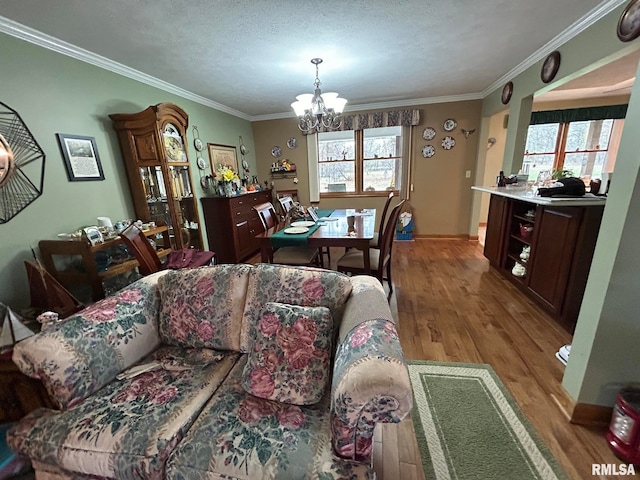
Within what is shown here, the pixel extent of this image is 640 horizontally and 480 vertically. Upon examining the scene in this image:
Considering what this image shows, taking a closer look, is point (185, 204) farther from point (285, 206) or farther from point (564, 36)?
point (564, 36)

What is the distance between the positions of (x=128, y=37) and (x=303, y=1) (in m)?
1.39

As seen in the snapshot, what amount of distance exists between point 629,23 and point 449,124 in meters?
2.57

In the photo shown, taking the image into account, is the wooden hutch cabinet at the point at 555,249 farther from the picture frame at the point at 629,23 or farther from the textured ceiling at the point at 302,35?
the textured ceiling at the point at 302,35

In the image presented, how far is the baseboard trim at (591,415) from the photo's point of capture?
128 cm

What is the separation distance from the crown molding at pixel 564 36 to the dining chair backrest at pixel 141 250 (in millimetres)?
3721

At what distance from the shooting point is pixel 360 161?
15.7ft

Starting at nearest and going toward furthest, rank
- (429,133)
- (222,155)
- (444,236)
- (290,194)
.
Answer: (222,155) < (429,133) < (444,236) < (290,194)

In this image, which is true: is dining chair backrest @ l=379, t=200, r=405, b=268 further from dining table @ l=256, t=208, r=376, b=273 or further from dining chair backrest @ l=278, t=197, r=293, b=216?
dining chair backrest @ l=278, t=197, r=293, b=216

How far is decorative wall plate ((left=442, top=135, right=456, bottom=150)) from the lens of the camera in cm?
428

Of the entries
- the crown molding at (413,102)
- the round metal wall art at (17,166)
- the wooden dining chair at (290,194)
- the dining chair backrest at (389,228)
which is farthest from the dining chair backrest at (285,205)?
the crown molding at (413,102)

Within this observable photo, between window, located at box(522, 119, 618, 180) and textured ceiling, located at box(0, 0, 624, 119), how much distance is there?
2.31 m

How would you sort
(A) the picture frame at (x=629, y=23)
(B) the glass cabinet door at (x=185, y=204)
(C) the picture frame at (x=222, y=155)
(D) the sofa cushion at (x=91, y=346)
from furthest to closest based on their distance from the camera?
(C) the picture frame at (x=222, y=155), (B) the glass cabinet door at (x=185, y=204), (A) the picture frame at (x=629, y=23), (D) the sofa cushion at (x=91, y=346)

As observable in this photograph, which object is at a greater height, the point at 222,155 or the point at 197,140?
the point at 197,140

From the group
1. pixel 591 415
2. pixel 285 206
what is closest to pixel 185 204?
pixel 285 206
